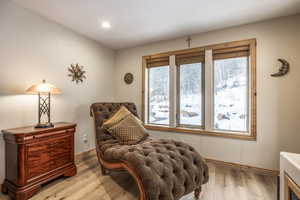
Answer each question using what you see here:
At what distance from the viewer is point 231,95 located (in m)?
2.54

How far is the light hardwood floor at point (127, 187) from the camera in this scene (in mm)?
1711

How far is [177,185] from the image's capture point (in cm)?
139

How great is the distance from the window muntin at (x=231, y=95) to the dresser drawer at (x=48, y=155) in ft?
7.87

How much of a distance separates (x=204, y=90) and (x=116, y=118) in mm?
1631

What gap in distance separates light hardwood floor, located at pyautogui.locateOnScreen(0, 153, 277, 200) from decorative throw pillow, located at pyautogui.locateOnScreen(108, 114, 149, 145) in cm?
54

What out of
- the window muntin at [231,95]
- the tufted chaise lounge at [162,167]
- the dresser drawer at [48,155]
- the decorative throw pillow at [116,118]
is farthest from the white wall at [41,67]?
the window muntin at [231,95]

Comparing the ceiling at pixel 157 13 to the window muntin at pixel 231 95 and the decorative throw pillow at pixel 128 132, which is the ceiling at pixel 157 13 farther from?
the decorative throw pillow at pixel 128 132

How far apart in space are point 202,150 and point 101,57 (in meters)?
2.80

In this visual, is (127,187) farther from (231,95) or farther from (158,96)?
(231,95)

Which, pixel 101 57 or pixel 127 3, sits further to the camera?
pixel 101 57

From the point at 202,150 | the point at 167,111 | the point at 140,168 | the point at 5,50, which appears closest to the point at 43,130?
the point at 5,50

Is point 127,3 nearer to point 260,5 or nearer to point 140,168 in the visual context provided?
point 260,5

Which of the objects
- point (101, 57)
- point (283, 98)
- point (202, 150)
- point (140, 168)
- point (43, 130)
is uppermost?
point (101, 57)

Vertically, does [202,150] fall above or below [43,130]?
below
